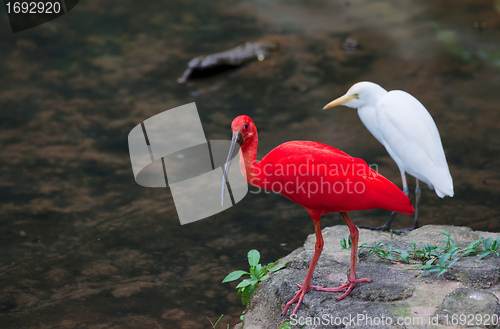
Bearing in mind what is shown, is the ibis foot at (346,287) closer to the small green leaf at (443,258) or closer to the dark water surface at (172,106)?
the small green leaf at (443,258)

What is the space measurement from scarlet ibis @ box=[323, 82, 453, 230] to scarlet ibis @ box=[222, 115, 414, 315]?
3.63ft

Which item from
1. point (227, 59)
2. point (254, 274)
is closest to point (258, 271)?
point (254, 274)

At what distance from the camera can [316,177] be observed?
2.84m

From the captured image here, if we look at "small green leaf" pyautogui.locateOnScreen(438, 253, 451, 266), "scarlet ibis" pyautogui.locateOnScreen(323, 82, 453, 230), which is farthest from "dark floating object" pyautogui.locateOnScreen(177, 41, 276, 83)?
"small green leaf" pyautogui.locateOnScreen(438, 253, 451, 266)

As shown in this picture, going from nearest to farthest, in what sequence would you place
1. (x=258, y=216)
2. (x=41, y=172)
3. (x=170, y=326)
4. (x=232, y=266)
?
1. (x=170, y=326)
2. (x=232, y=266)
3. (x=258, y=216)
4. (x=41, y=172)

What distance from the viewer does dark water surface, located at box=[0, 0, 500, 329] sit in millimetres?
4277

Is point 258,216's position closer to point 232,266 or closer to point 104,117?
point 232,266

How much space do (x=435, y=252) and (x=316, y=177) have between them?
0.89 m

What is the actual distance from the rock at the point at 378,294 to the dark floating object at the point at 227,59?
4.46m

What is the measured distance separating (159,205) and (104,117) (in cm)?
194

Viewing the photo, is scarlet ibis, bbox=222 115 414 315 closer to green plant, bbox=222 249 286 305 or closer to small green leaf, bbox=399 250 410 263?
small green leaf, bbox=399 250 410 263

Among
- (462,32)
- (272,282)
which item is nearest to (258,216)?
(272,282)

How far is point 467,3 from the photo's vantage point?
8727 mm

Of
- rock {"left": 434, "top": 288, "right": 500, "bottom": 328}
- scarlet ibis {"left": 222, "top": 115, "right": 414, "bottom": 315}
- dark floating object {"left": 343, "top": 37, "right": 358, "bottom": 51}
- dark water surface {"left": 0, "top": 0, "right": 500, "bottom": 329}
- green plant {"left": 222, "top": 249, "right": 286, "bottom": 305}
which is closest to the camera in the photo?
rock {"left": 434, "top": 288, "right": 500, "bottom": 328}
